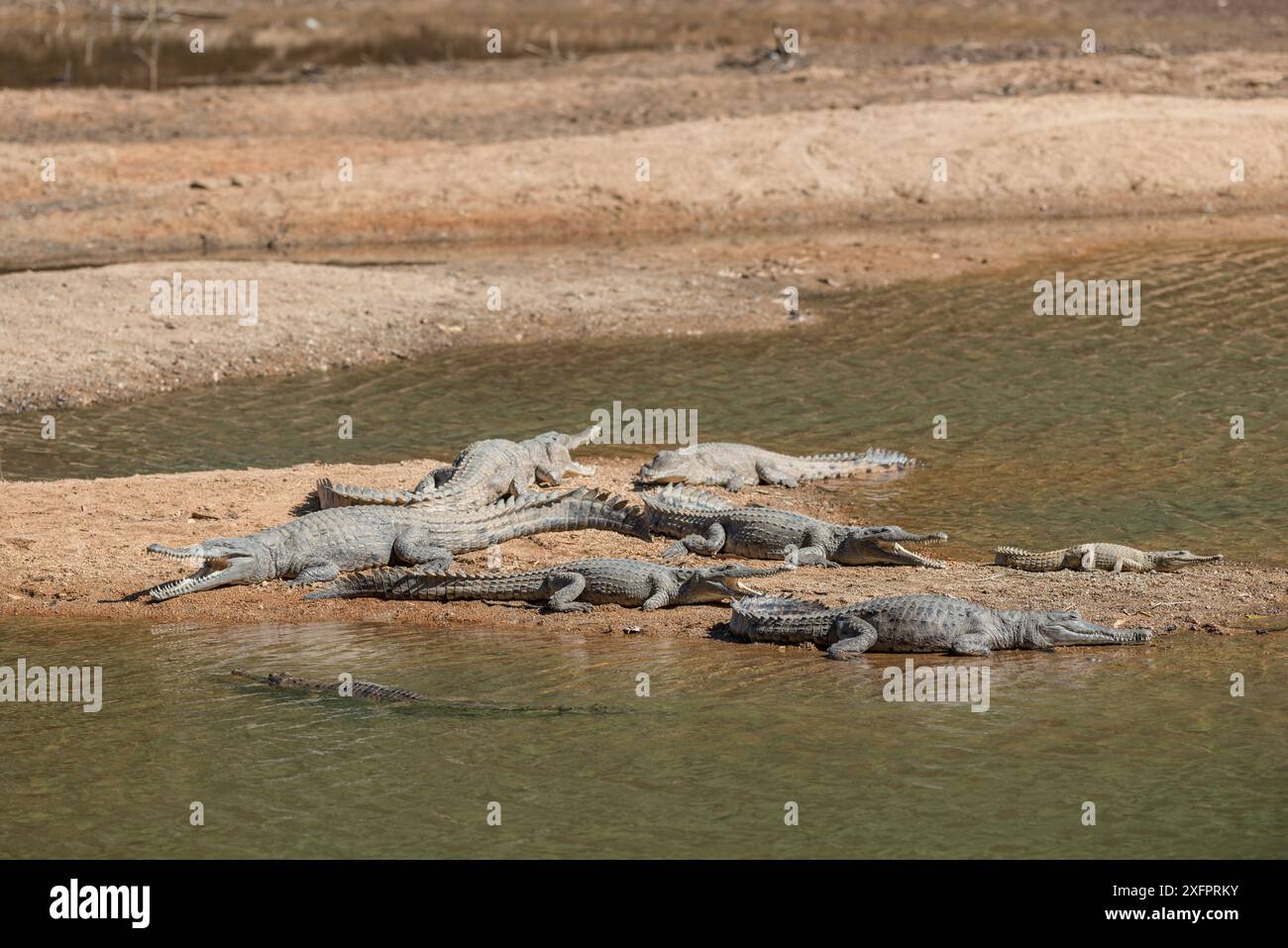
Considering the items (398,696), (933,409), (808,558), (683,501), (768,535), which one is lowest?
(398,696)

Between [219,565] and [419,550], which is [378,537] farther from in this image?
[219,565]

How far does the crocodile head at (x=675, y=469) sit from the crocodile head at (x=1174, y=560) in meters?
3.68

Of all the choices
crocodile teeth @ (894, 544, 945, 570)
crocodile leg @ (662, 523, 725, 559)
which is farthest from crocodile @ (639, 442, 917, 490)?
crocodile teeth @ (894, 544, 945, 570)

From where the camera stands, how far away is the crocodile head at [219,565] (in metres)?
10.6

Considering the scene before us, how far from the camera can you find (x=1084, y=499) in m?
12.0

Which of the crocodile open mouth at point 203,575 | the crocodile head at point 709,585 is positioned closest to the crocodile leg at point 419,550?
the crocodile open mouth at point 203,575

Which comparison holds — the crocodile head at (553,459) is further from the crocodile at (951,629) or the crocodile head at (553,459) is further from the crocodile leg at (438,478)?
the crocodile at (951,629)

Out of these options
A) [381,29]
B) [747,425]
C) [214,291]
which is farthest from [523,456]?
[381,29]

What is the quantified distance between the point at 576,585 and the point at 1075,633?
3021 millimetres

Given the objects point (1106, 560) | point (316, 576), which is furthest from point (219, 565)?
point (1106, 560)

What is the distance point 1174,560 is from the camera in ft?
33.9

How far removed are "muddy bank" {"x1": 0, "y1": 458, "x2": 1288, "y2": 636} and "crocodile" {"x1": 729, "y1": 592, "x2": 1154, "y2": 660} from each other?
39 cm
